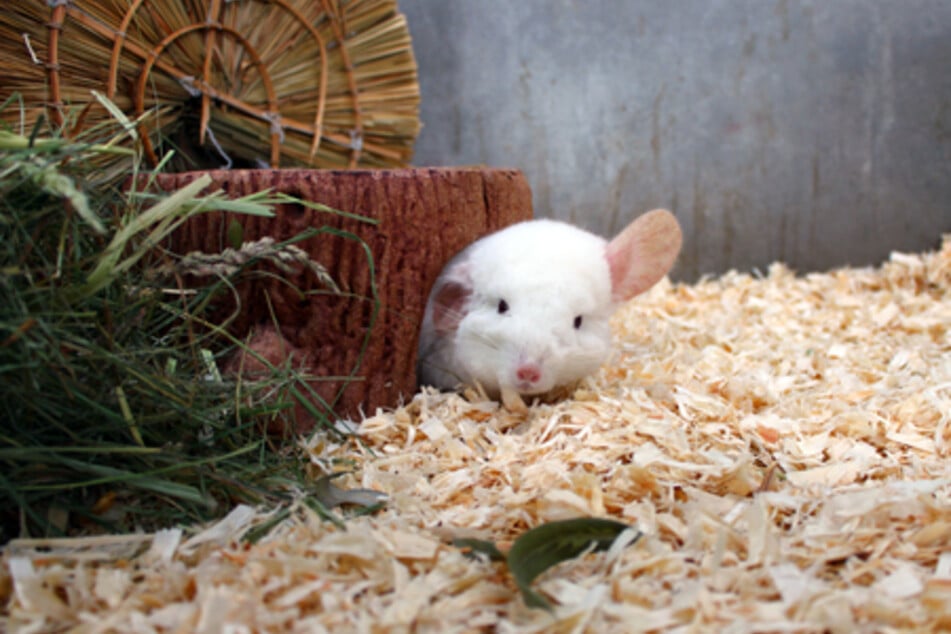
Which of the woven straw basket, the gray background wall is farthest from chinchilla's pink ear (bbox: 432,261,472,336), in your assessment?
the gray background wall

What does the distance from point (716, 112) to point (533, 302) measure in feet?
9.42

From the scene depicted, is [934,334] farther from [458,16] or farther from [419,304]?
[458,16]

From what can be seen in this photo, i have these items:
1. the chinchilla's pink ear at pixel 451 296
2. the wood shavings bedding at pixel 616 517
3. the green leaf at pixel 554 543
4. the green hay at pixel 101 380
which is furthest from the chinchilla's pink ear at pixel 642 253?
the green leaf at pixel 554 543

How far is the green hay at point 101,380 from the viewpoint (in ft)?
5.57

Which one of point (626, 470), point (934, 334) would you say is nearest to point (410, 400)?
point (626, 470)

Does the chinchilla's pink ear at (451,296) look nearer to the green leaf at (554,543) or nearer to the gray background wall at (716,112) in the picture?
the green leaf at (554,543)

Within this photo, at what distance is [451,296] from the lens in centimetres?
289

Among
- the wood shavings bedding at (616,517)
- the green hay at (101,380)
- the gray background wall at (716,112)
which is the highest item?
the gray background wall at (716,112)

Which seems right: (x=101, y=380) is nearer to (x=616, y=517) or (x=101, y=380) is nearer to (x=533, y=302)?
(x=616, y=517)

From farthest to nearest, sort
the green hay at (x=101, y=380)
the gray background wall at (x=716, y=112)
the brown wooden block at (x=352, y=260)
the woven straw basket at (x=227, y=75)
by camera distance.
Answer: the gray background wall at (x=716, y=112) < the woven straw basket at (x=227, y=75) < the brown wooden block at (x=352, y=260) < the green hay at (x=101, y=380)

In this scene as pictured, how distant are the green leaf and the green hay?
0.70m

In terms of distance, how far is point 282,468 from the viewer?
2115 millimetres

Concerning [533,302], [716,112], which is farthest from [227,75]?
[716,112]

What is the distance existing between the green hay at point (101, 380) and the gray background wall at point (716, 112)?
2922 mm
